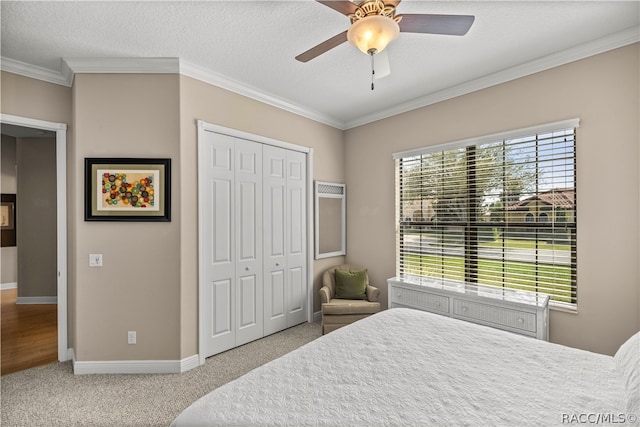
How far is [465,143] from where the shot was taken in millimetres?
3125

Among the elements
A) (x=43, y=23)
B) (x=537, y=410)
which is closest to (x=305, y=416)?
(x=537, y=410)

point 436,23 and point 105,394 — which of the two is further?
point 105,394

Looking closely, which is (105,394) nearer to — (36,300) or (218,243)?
(218,243)

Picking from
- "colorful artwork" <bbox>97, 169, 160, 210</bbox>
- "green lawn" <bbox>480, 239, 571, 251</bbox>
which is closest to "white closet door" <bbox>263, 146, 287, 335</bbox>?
"colorful artwork" <bbox>97, 169, 160, 210</bbox>

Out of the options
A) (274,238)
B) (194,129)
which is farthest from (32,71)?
(274,238)

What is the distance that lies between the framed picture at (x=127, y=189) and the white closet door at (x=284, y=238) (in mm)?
1102

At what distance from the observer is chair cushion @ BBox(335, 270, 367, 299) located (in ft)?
12.1

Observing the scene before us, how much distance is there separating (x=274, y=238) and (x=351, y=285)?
113 cm

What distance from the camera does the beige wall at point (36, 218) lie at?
15.6 feet

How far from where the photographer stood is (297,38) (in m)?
2.32

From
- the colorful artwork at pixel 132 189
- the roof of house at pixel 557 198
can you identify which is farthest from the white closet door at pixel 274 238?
the roof of house at pixel 557 198

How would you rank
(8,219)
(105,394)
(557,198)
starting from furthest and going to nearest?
1. (8,219)
2. (557,198)
3. (105,394)

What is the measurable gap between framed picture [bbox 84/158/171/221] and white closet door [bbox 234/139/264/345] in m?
0.73

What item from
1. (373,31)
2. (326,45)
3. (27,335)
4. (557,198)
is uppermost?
(326,45)
